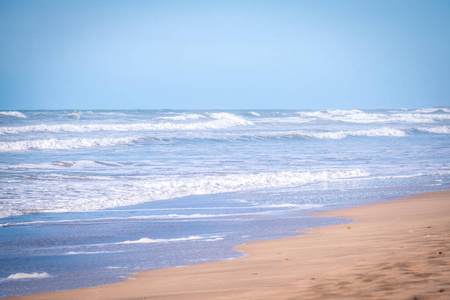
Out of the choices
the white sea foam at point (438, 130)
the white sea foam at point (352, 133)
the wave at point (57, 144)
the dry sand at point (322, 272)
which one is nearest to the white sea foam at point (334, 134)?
the white sea foam at point (352, 133)

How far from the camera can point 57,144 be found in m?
20.1

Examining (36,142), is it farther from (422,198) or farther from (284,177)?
(422,198)

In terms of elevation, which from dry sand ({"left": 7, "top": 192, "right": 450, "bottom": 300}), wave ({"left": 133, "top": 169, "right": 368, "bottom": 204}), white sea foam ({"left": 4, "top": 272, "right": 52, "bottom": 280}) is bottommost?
wave ({"left": 133, "top": 169, "right": 368, "bottom": 204})

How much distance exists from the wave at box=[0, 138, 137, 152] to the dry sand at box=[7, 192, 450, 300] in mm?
16524

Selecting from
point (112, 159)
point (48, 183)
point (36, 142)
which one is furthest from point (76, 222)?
point (36, 142)

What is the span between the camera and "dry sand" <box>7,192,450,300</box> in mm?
3049

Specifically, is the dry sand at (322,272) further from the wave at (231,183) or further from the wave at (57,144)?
the wave at (57,144)

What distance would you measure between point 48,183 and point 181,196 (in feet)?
10.2

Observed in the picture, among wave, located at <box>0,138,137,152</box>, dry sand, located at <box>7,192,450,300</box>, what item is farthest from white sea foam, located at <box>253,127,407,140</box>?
dry sand, located at <box>7,192,450,300</box>

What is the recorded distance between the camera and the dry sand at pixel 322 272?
10.0 feet

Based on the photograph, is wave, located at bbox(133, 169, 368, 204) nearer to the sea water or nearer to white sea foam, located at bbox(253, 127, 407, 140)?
the sea water

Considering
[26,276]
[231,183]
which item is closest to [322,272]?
[26,276]

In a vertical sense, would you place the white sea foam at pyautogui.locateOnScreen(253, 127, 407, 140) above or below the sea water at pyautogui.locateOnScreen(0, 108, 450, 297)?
above

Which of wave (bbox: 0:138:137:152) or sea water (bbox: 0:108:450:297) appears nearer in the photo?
sea water (bbox: 0:108:450:297)
